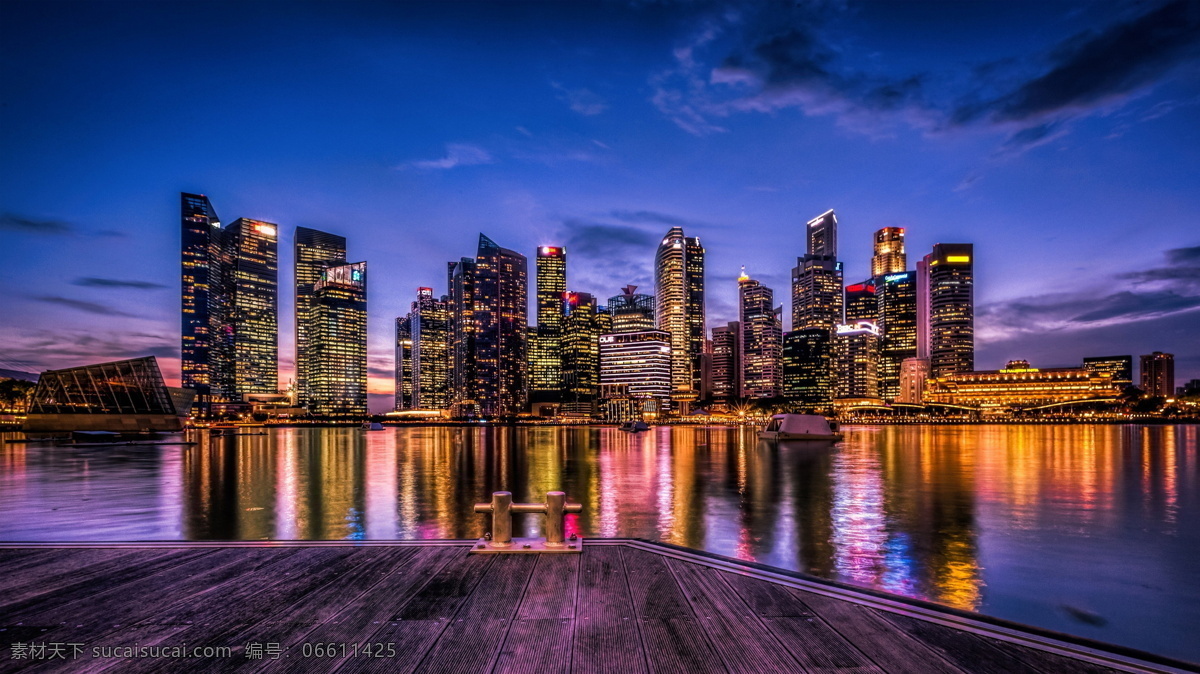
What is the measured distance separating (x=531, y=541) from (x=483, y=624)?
3.60 m

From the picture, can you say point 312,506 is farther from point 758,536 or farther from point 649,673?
point 649,673

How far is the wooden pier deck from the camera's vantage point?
19.2 feet

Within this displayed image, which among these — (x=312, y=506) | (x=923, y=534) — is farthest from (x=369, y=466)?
(x=923, y=534)

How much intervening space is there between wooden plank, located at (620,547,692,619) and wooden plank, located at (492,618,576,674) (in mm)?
1111

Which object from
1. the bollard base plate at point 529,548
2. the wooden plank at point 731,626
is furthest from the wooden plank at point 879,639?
the bollard base plate at point 529,548

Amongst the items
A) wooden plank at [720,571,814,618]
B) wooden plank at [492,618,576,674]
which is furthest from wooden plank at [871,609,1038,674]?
wooden plank at [492,618,576,674]

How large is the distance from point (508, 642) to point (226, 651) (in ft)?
9.87

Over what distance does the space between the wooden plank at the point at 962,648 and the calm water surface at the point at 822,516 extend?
399 inches

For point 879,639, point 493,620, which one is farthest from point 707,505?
point 493,620

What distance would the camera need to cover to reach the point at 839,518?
27.1 metres

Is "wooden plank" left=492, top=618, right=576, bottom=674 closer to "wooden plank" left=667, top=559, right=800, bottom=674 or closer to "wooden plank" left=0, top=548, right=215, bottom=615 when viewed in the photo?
"wooden plank" left=667, top=559, right=800, bottom=674

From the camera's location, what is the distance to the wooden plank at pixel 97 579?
25.5ft

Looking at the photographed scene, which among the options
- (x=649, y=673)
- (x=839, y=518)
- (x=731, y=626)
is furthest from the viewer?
(x=839, y=518)

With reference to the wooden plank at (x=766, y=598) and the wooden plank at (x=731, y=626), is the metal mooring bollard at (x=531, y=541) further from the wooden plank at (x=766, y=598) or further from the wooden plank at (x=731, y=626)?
the wooden plank at (x=766, y=598)
